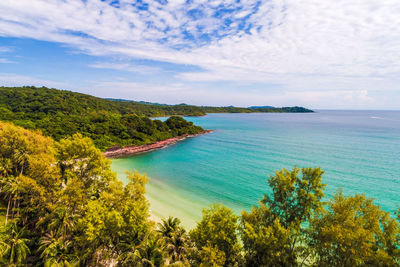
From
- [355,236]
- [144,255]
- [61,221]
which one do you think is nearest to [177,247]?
[144,255]

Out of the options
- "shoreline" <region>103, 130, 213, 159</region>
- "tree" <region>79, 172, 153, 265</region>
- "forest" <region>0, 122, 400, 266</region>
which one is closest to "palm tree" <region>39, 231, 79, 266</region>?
"forest" <region>0, 122, 400, 266</region>

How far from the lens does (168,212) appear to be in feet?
93.0

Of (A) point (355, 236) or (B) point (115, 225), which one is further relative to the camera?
(B) point (115, 225)

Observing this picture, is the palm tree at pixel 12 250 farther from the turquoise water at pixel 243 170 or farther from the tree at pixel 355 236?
the tree at pixel 355 236

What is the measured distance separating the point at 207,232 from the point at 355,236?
1022 cm

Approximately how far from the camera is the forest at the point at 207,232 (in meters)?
13.0

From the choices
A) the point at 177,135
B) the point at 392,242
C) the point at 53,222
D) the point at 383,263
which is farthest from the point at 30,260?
the point at 177,135

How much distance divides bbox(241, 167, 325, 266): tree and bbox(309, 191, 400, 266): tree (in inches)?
45.6

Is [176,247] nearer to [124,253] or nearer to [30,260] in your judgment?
[124,253]

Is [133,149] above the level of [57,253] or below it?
below

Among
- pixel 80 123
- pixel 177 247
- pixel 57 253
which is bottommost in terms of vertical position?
pixel 177 247

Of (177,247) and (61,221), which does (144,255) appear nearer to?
(177,247)

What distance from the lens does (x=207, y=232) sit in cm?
1523

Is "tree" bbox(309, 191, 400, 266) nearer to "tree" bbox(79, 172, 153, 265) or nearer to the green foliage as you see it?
"tree" bbox(79, 172, 153, 265)
